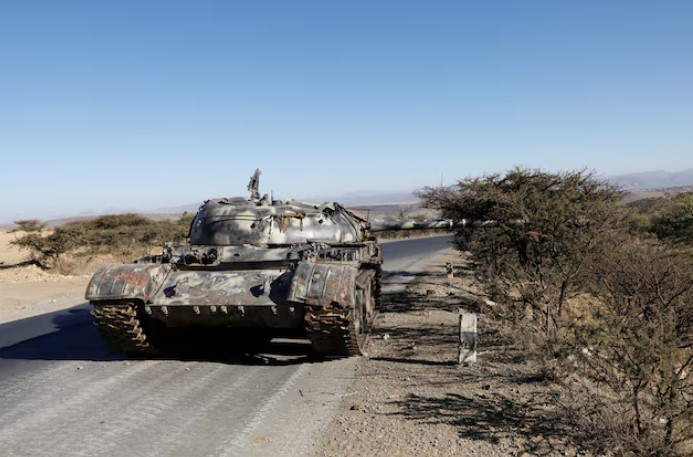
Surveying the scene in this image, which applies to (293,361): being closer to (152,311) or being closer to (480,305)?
(152,311)

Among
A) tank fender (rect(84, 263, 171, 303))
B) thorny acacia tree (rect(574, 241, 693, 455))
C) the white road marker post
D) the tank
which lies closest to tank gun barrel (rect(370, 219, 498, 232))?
the tank

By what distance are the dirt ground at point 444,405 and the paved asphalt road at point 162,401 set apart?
0.36 meters

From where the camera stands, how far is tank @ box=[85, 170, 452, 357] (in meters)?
7.32

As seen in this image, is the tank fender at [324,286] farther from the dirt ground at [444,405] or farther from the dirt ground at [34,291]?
the dirt ground at [34,291]

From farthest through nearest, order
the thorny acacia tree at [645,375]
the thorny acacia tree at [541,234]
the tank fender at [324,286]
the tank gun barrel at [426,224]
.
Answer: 1. the tank gun barrel at [426,224]
2. the thorny acacia tree at [541,234]
3. the tank fender at [324,286]
4. the thorny acacia tree at [645,375]

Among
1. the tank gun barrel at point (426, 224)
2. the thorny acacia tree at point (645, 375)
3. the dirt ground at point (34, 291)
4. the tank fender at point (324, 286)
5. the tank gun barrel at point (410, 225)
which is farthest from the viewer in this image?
the dirt ground at point (34, 291)

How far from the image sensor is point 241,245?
8.93 metres

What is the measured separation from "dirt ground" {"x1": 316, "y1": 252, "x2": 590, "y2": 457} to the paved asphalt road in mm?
363

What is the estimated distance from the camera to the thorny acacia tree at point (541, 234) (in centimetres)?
945

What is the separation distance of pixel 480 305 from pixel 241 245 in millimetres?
5579

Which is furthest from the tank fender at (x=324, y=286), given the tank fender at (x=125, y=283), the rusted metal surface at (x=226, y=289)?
the tank fender at (x=125, y=283)

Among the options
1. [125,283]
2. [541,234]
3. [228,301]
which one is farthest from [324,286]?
[541,234]

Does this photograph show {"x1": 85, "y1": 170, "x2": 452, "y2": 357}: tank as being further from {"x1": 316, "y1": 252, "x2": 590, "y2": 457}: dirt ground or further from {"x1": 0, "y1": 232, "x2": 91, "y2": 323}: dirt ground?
{"x1": 0, "y1": 232, "x2": 91, "y2": 323}: dirt ground

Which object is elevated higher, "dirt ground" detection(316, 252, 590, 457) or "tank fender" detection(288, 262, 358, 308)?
"tank fender" detection(288, 262, 358, 308)
